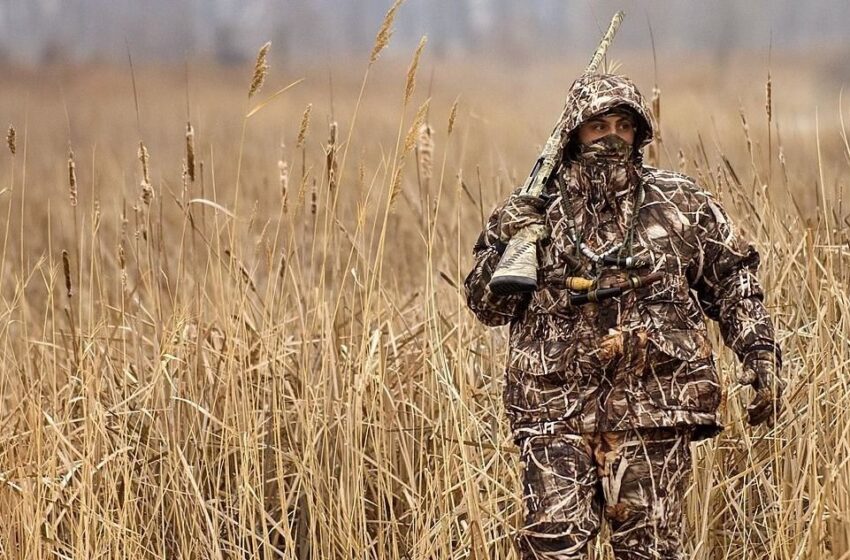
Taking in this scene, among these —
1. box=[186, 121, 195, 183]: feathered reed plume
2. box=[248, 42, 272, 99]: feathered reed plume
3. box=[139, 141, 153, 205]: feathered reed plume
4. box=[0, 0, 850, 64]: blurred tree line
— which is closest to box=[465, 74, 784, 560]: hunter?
box=[248, 42, 272, 99]: feathered reed plume

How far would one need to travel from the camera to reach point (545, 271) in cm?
347

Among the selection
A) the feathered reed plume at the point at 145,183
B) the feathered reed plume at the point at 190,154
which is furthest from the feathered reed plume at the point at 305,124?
the feathered reed plume at the point at 145,183

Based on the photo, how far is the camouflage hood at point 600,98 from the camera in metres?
3.37

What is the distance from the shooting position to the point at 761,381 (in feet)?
11.1

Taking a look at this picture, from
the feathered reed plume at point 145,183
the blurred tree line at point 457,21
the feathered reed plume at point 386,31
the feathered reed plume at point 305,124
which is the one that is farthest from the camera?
the blurred tree line at point 457,21

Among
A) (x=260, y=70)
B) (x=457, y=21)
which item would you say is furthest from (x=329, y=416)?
(x=457, y=21)

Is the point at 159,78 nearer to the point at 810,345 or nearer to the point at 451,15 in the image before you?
the point at 810,345

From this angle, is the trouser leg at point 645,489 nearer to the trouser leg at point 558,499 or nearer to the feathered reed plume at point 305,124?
the trouser leg at point 558,499

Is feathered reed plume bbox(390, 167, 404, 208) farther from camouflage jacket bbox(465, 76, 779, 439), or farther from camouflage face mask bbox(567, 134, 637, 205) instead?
camouflage face mask bbox(567, 134, 637, 205)

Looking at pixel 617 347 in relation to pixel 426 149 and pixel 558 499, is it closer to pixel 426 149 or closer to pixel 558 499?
pixel 558 499

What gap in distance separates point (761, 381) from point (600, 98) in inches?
30.2

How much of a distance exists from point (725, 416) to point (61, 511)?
191 cm

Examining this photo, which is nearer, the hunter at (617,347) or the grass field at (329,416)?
the hunter at (617,347)

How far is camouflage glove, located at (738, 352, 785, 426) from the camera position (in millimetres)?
3352
